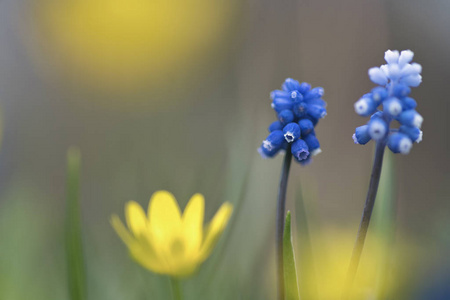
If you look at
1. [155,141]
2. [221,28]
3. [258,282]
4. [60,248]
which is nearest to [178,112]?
[155,141]

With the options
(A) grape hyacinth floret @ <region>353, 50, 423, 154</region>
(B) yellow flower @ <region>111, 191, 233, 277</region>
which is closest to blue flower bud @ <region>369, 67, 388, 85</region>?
(A) grape hyacinth floret @ <region>353, 50, 423, 154</region>

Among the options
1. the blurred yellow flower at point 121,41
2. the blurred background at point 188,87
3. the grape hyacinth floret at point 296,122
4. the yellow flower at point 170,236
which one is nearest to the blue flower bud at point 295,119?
the grape hyacinth floret at point 296,122

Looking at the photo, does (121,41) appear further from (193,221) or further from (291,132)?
(291,132)

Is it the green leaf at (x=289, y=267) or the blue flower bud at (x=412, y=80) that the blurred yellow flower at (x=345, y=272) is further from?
the blue flower bud at (x=412, y=80)

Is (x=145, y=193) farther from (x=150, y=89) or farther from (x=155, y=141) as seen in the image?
(x=150, y=89)

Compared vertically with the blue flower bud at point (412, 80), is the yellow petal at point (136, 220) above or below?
below

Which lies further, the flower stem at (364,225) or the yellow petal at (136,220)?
the yellow petal at (136,220)

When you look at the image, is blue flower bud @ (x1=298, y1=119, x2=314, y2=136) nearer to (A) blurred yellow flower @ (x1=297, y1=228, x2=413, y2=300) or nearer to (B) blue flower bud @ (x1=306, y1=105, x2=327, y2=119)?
(B) blue flower bud @ (x1=306, y1=105, x2=327, y2=119)
